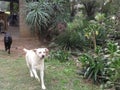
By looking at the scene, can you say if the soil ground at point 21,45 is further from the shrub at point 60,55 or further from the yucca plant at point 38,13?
the shrub at point 60,55

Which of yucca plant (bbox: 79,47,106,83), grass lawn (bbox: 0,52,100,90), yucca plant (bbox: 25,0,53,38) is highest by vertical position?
yucca plant (bbox: 25,0,53,38)

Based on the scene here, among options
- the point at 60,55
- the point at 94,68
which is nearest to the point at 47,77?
the point at 94,68

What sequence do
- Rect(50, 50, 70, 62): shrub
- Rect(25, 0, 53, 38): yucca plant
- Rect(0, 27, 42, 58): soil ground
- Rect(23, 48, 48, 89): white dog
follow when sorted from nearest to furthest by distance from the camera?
1. Rect(23, 48, 48, 89): white dog
2. Rect(50, 50, 70, 62): shrub
3. Rect(0, 27, 42, 58): soil ground
4. Rect(25, 0, 53, 38): yucca plant

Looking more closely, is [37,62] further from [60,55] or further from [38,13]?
[38,13]

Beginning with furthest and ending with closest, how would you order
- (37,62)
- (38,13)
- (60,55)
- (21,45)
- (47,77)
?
(21,45) → (38,13) → (60,55) → (47,77) → (37,62)

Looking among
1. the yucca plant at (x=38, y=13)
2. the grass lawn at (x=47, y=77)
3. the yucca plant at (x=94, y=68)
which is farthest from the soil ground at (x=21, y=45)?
the yucca plant at (x=94, y=68)

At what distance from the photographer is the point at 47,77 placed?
904 centimetres

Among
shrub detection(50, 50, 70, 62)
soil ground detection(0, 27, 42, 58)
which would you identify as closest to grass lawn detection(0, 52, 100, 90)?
shrub detection(50, 50, 70, 62)

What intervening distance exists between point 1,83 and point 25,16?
6.35 meters

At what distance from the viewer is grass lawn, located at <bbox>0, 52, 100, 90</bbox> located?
326 inches

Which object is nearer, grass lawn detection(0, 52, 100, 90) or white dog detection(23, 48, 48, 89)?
white dog detection(23, 48, 48, 89)

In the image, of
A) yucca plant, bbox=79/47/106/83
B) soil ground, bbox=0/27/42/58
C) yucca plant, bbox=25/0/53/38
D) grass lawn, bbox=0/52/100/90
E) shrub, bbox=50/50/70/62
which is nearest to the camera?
grass lawn, bbox=0/52/100/90

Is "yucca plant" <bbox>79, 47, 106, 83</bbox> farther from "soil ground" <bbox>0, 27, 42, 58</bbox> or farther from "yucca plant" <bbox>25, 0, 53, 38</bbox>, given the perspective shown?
"yucca plant" <bbox>25, 0, 53, 38</bbox>

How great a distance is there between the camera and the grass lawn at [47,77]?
27.2ft
